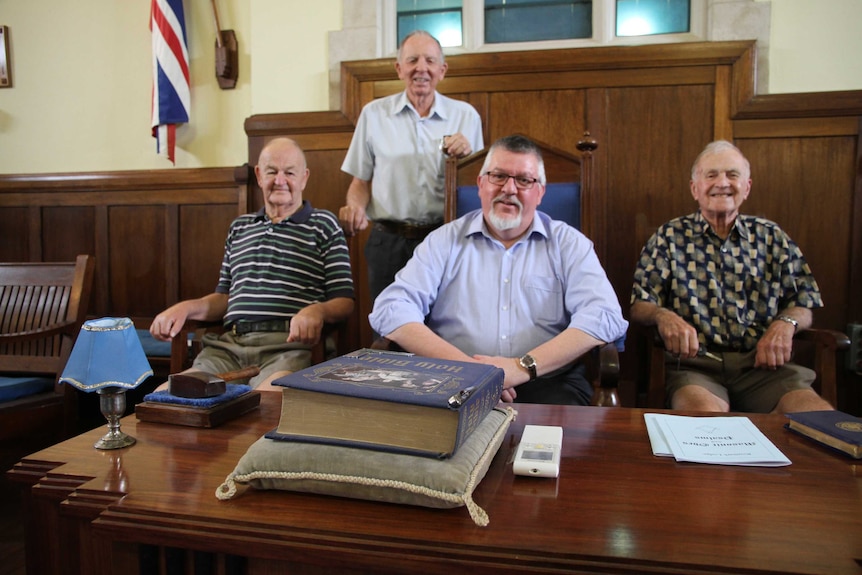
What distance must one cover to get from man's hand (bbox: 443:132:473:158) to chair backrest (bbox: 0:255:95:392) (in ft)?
4.58

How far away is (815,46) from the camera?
2621 mm

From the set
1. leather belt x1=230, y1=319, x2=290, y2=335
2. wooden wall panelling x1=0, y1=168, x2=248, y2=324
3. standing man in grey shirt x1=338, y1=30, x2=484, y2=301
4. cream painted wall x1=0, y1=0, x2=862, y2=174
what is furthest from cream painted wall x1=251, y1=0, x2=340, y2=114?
leather belt x1=230, y1=319, x2=290, y2=335

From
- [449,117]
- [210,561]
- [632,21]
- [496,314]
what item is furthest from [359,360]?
[632,21]

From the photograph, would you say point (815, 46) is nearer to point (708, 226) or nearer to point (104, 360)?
point (708, 226)

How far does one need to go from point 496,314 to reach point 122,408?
3.61 ft

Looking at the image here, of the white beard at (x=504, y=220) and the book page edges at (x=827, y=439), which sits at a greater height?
the white beard at (x=504, y=220)

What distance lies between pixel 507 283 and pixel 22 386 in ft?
5.52

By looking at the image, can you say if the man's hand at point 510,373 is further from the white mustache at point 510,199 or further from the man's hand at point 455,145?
the man's hand at point 455,145

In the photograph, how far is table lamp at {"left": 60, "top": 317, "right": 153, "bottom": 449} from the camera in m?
0.95

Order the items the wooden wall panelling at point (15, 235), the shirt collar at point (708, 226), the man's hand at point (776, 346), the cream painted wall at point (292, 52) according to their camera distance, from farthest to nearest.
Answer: the wooden wall panelling at point (15, 235) → the cream painted wall at point (292, 52) → the shirt collar at point (708, 226) → the man's hand at point (776, 346)

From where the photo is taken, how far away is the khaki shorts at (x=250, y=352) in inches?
76.3

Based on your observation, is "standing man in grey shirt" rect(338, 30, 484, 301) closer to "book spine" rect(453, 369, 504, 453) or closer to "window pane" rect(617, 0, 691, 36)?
"window pane" rect(617, 0, 691, 36)

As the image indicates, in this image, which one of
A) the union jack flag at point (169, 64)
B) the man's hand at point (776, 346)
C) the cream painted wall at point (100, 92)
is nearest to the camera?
the man's hand at point (776, 346)

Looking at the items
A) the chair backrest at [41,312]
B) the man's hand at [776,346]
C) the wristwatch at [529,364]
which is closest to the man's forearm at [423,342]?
the wristwatch at [529,364]
